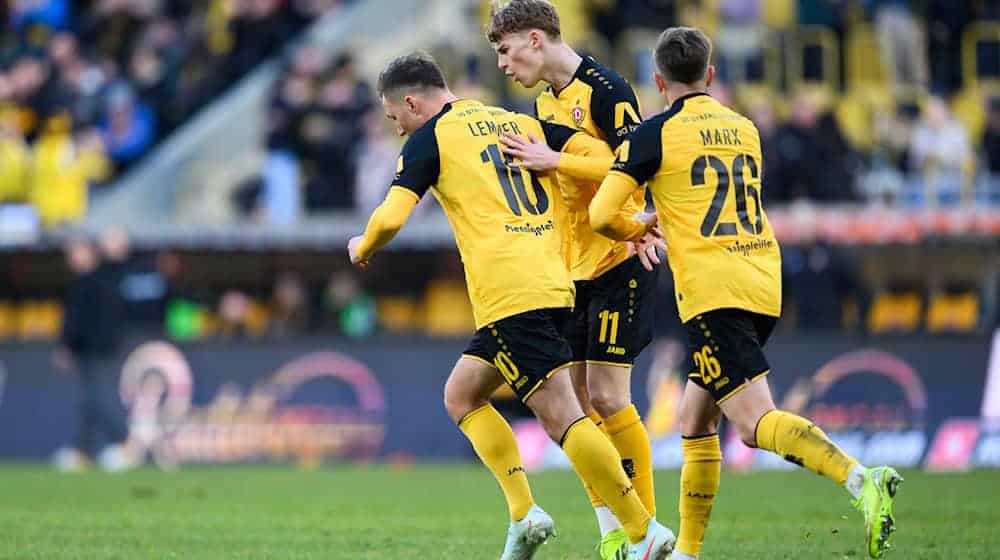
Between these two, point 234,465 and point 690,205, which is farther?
point 234,465

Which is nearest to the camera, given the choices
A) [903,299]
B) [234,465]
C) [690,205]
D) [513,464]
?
[690,205]

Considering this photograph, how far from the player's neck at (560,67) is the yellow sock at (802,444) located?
206 centimetres

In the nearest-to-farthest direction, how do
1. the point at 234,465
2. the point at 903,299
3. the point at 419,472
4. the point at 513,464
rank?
1. the point at 513,464
2. the point at 419,472
3. the point at 234,465
4. the point at 903,299

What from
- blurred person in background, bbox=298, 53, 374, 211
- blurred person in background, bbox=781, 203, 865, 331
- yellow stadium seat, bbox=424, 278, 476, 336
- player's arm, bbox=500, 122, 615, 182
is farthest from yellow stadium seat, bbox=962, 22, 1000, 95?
player's arm, bbox=500, 122, 615, 182

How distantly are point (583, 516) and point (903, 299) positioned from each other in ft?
32.5

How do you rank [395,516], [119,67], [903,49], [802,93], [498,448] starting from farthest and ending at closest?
[119,67]
[903,49]
[802,93]
[395,516]
[498,448]

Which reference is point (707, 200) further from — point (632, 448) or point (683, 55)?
point (632, 448)

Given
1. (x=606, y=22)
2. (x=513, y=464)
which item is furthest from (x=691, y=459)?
(x=606, y=22)

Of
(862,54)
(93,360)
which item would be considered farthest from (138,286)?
(862,54)

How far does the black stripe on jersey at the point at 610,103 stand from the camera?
8.38 m

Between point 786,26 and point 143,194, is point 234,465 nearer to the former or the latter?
point 143,194

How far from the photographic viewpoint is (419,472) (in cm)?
1683

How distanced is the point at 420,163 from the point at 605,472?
1585 mm

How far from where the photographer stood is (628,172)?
7598 mm
